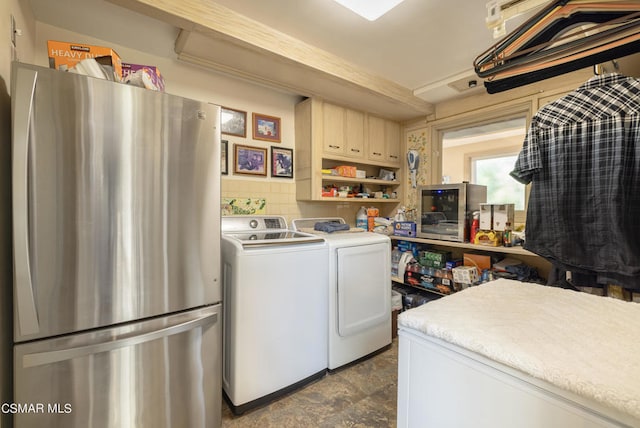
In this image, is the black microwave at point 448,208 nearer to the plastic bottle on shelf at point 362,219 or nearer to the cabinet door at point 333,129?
the plastic bottle on shelf at point 362,219

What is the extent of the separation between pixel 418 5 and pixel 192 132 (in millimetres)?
1495

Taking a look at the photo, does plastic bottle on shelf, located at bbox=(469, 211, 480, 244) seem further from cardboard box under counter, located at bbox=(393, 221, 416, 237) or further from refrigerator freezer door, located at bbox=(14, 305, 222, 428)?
refrigerator freezer door, located at bbox=(14, 305, 222, 428)

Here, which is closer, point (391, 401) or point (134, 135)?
point (134, 135)

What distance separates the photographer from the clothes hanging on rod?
2.17 ft

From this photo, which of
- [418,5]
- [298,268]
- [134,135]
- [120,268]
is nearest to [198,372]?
[120,268]

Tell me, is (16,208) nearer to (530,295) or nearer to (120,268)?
(120,268)

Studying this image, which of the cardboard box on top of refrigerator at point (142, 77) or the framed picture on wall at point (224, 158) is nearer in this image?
the cardboard box on top of refrigerator at point (142, 77)

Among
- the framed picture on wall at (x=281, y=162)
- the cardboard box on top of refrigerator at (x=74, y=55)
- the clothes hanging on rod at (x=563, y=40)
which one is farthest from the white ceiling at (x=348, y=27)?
the clothes hanging on rod at (x=563, y=40)

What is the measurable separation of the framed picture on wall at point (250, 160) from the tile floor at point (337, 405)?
1.75 meters

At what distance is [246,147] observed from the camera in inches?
95.3

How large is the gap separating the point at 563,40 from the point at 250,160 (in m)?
2.14

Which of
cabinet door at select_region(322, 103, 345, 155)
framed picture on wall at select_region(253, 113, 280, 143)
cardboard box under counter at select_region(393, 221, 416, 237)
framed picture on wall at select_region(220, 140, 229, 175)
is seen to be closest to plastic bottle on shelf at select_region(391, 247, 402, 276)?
cardboard box under counter at select_region(393, 221, 416, 237)

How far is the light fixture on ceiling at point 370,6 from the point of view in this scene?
155cm

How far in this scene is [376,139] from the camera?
10.3 feet
